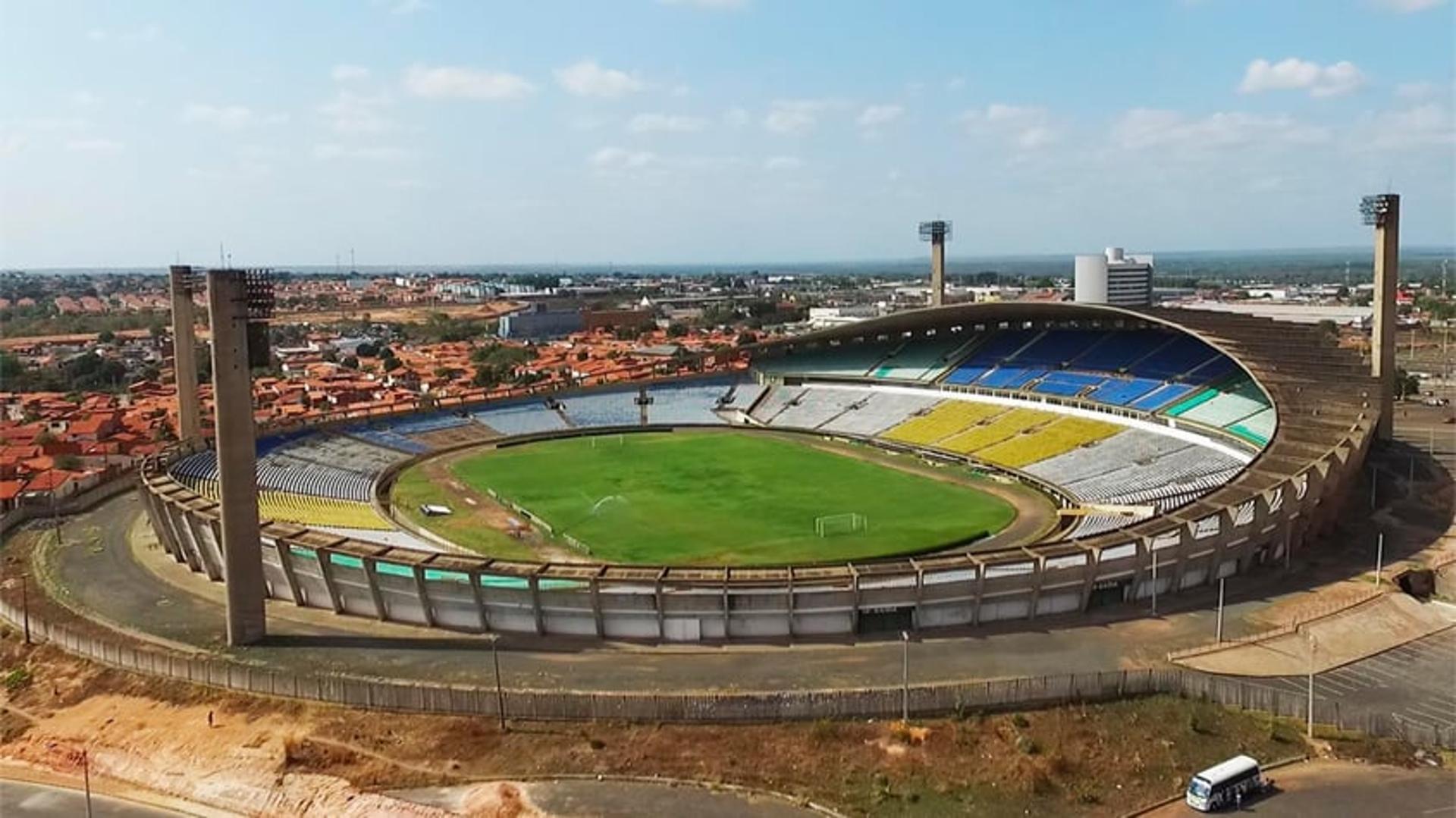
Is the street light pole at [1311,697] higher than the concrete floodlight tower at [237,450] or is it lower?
lower

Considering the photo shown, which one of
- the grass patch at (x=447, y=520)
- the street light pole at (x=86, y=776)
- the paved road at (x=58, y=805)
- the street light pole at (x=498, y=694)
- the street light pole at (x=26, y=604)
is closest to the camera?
the street light pole at (x=86, y=776)

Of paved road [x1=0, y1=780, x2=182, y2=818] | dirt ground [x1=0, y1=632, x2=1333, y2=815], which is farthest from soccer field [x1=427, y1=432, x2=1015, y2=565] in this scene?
paved road [x1=0, y1=780, x2=182, y2=818]

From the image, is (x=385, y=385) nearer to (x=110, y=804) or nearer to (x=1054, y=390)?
(x=1054, y=390)

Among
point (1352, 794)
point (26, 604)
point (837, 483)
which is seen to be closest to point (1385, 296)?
point (837, 483)

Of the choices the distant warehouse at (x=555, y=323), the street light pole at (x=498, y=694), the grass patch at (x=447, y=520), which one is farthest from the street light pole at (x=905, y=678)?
the distant warehouse at (x=555, y=323)

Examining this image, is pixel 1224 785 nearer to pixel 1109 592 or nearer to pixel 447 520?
pixel 1109 592

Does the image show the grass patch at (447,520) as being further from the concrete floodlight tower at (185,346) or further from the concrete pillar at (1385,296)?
the concrete pillar at (1385,296)

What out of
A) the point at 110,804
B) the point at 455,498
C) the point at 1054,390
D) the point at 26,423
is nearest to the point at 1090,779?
the point at 110,804
